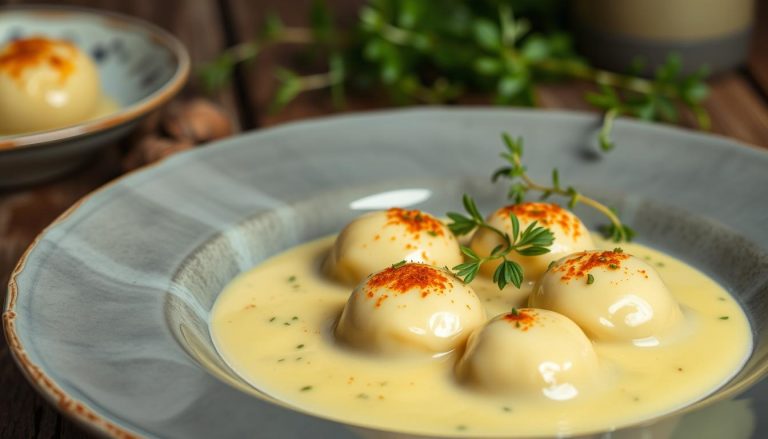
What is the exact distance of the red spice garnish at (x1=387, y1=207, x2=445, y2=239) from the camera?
183cm

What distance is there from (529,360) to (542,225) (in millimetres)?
458

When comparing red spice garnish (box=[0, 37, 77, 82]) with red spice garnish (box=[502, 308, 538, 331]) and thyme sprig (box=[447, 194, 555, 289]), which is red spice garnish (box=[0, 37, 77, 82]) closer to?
thyme sprig (box=[447, 194, 555, 289])

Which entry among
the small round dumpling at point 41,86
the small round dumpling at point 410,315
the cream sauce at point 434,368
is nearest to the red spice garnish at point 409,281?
the small round dumpling at point 410,315

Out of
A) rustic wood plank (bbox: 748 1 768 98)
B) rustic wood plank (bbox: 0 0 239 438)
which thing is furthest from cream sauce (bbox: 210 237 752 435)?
rustic wood plank (bbox: 748 1 768 98)

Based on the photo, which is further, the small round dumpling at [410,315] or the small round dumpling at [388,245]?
the small round dumpling at [388,245]

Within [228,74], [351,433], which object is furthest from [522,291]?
[228,74]

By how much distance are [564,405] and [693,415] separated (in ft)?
0.64

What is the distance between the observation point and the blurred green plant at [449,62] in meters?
2.75

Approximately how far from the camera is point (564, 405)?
142cm

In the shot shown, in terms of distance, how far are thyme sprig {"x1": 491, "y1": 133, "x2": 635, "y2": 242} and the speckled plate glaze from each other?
0.16 feet

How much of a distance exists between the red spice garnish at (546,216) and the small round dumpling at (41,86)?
1.31 meters

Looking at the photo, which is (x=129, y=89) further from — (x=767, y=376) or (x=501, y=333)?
(x=767, y=376)

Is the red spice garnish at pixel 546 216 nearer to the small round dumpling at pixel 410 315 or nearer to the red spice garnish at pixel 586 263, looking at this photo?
the red spice garnish at pixel 586 263

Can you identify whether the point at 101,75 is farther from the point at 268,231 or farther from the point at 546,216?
the point at 546,216
